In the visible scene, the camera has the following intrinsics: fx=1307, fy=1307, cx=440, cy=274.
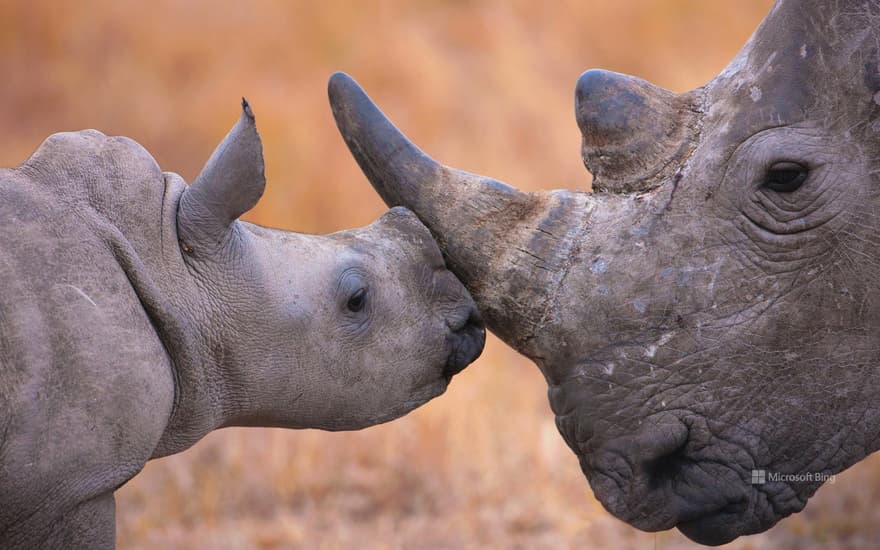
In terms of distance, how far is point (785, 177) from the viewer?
11.7ft

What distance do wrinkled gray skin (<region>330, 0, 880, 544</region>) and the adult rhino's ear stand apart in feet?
2.27

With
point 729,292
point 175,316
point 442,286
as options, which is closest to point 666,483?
point 729,292

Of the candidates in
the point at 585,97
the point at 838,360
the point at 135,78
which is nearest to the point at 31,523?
the point at 585,97

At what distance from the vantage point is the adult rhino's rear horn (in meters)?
3.73

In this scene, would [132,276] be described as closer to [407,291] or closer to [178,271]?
[178,271]

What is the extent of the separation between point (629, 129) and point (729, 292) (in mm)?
564

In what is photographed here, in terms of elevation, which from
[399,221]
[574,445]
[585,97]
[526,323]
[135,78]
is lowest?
[574,445]

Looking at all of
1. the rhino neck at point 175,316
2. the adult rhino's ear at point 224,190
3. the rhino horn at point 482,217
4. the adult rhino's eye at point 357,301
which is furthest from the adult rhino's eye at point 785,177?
the rhino neck at point 175,316

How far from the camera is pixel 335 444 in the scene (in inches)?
259

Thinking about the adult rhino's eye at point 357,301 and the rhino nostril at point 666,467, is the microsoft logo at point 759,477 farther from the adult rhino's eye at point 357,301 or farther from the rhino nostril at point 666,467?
the adult rhino's eye at point 357,301

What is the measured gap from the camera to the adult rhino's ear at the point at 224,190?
11.7 feet

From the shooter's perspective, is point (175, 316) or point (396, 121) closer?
point (175, 316)

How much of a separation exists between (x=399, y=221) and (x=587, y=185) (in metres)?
5.78

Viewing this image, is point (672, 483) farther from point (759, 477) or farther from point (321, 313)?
point (321, 313)
